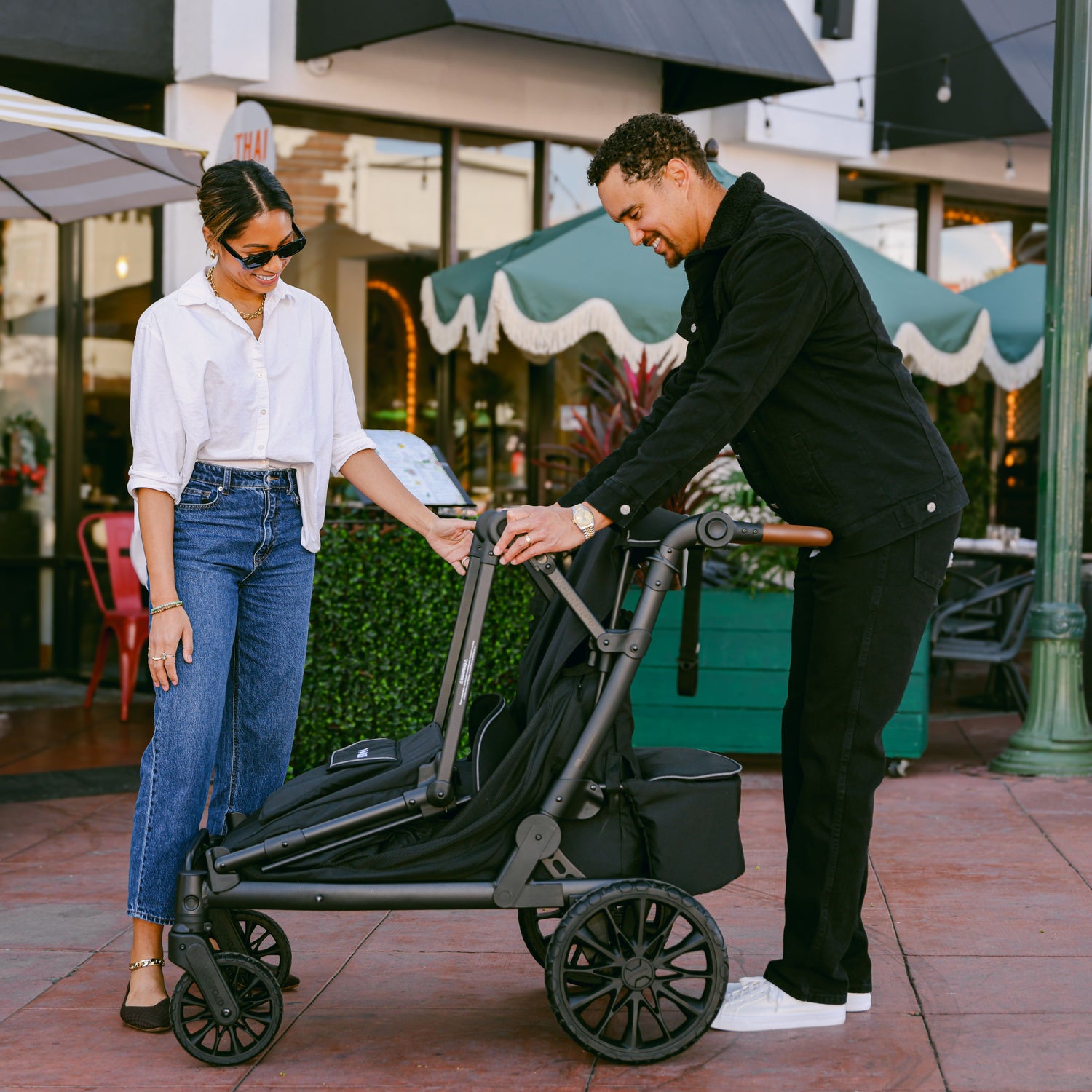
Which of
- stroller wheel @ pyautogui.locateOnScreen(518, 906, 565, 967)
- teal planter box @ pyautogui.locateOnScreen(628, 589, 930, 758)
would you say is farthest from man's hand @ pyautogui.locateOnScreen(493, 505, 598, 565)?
teal planter box @ pyautogui.locateOnScreen(628, 589, 930, 758)

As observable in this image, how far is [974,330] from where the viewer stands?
7992 millimetres

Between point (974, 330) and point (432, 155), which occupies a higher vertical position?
point (432, 155)

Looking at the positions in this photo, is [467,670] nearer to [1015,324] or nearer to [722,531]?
[722,531]

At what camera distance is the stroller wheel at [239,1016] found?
3330mm

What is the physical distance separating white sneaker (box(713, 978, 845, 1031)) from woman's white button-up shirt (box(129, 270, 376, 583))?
5.04ft

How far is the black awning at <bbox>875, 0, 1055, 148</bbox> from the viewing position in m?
10.5

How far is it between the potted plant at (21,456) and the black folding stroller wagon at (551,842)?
6.39m

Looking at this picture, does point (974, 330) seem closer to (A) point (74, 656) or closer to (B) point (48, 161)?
(B) point (48, 161)

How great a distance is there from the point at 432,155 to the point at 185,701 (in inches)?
257

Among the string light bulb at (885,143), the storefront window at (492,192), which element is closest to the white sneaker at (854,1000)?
the storefront window at (492,192)

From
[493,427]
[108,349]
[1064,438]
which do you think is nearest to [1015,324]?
[1064,438]

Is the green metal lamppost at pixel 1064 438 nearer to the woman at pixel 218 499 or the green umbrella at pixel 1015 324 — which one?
the green umbrella at pixel 1015 324

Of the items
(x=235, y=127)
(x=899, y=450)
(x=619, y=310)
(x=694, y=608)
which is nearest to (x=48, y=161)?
(x=235, y=127)

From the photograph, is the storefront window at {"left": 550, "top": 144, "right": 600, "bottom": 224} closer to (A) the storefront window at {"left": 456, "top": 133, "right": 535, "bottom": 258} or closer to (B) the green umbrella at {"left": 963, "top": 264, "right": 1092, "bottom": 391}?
(A) the storefront window at {"left": 456, "top": 133, "right": 535, "bottom": 258}
